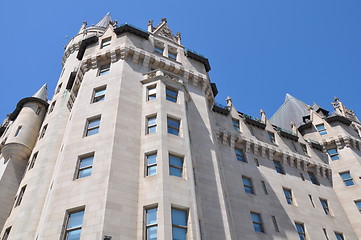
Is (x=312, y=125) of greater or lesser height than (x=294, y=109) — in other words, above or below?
below

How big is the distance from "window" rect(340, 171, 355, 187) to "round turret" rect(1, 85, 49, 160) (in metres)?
37.3

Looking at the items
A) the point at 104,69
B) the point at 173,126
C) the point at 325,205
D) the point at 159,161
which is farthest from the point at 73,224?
the point at 325,205

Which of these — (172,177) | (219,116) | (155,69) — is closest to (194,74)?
(155,69)

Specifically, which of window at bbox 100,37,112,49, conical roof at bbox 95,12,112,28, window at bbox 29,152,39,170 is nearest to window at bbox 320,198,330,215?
window at bbox 100,37,112,49

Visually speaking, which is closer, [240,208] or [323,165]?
[240,208]

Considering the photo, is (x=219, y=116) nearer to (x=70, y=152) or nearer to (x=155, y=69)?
(x=155, y=69)

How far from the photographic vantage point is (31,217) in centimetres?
2547

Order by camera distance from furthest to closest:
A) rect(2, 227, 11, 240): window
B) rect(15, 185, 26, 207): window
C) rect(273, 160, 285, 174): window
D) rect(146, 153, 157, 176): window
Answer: rect(273, 160, 285, 174): window
rect(15, 185, 26, 207): window
rect(2, 227, 11, 240): window
rect(146, 153, 157, 176): window

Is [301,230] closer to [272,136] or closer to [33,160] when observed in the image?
[272,136]

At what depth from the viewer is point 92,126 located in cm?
2684

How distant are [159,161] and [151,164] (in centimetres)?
76

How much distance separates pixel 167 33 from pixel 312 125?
25.4m

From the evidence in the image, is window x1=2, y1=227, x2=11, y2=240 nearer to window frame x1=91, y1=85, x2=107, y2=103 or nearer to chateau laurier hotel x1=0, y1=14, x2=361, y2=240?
chateau laurier hotel x1=0, y1=14, x2=361, y2=240

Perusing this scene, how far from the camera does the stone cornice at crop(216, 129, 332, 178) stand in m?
37.9
